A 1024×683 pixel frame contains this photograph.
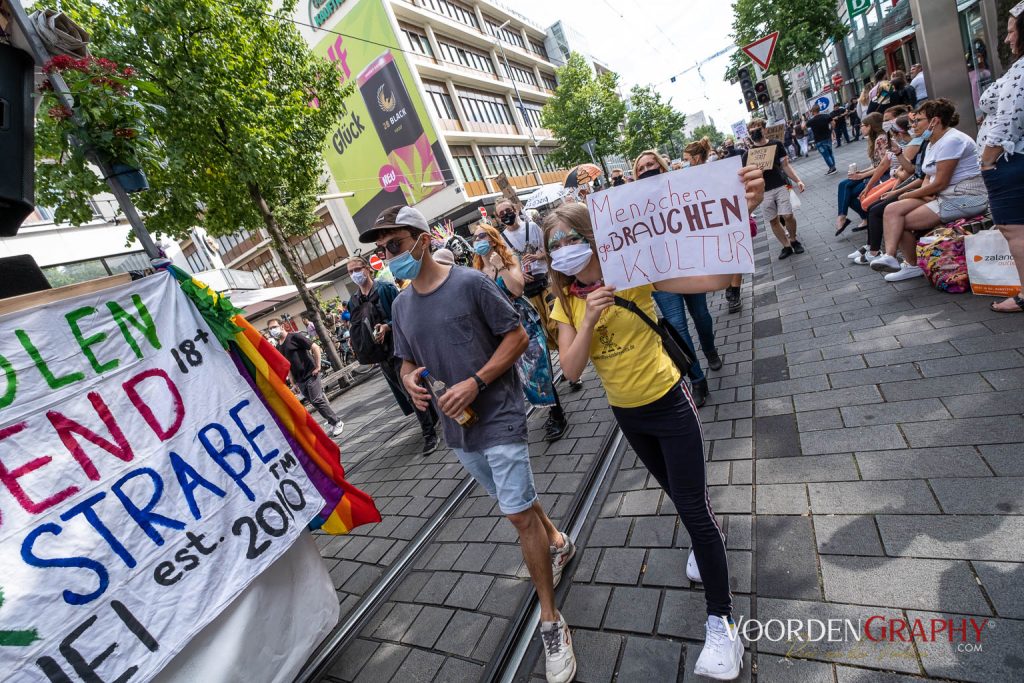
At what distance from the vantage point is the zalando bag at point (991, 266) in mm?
3660

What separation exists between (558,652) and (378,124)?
106 ft

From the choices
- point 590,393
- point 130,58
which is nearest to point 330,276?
point 130,58

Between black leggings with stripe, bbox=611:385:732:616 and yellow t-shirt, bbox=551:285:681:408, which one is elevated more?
yellow t-shirt, bbox=551:285:681:408

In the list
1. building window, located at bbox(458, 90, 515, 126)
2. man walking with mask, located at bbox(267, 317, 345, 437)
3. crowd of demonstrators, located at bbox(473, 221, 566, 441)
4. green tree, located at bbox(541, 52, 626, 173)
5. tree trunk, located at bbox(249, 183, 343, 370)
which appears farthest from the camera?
green tree, located at bbox(541, 52, 626, 173)

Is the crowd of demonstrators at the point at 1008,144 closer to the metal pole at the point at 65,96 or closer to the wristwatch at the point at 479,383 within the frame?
the wristwatch at the point at 479,383

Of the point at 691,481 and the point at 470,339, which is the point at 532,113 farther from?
the point at 691,481

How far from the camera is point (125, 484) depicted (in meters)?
1.96

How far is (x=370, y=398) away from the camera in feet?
31.0

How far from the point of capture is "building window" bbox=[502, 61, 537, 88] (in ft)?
123

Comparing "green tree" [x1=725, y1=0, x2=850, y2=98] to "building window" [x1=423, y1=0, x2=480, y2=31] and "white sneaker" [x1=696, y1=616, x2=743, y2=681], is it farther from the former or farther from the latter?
"white sneaker" [x1=696, y1=616, x2=743, y2=681]

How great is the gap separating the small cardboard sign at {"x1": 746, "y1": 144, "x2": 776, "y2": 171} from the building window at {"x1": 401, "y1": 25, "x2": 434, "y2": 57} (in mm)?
A: 30731

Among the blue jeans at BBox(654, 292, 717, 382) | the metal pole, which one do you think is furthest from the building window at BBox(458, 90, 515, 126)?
the blue jeans at BBox(654, 292, 717, 382)

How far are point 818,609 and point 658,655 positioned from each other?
0.68 metres

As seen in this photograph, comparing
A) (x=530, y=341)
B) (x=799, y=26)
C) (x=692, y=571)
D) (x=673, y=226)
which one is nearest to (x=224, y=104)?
(x=530, y=341)
